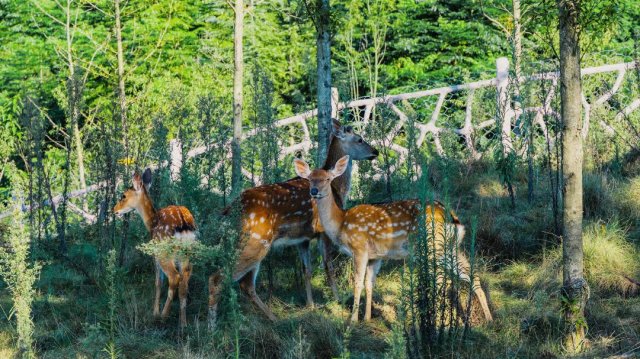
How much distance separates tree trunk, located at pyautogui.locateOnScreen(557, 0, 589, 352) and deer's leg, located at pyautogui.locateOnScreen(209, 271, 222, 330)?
2865 mm

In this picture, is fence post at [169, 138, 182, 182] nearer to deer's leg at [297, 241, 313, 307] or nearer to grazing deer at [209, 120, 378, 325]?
grazing deer at [209, 120, 378, 325]

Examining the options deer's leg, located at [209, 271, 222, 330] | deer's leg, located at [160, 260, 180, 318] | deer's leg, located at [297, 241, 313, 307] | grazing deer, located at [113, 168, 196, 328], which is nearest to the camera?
deer's leg, located at [209, 271, 222, 330]

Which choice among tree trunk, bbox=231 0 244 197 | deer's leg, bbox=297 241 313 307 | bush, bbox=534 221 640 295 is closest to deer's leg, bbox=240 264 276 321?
deer's leg, bbox=297 241 313 307

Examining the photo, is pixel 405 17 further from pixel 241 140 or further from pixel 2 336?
pixel 2 336

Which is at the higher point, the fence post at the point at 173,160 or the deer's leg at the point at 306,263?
the fence post at the point at 173,160

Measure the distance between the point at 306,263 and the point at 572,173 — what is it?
2.93 m

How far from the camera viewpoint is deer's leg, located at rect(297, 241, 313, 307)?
328 inches

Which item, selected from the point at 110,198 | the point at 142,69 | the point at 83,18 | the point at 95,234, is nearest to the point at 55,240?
the point at 95,234

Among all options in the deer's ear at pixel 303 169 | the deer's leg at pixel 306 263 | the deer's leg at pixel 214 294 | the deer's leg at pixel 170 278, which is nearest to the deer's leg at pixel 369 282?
the deer's leg at pixel 306 263

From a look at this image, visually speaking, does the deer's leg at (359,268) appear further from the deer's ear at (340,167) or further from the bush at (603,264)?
the bush at (603,264)

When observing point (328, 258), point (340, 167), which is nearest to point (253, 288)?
point (328, 258)

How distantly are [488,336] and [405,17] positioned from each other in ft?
59.9

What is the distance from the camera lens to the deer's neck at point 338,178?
884 cm

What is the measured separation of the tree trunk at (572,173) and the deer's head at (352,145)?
3130mm
